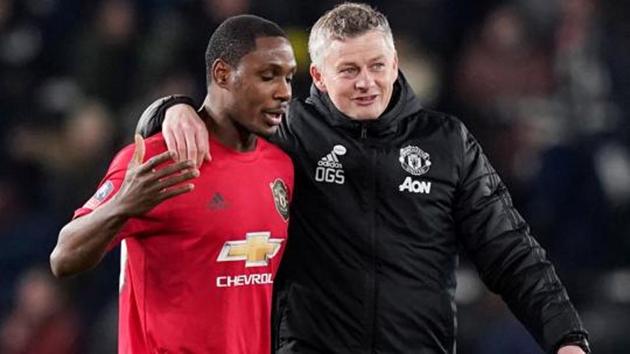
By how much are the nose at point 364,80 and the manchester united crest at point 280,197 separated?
411 millimetres

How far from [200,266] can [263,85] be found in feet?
1.98

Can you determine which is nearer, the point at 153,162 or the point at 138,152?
the point at 153,162

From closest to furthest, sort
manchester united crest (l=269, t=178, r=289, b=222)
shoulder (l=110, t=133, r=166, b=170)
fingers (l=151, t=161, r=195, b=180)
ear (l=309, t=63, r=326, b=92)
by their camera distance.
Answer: fingers (l=151, t=161, r=195, b=180) → shoulder (l=110, t=133, r=166, b=170) → manchester united crest (l=269, t=178, r=289, b=222) → ear (l=309, t=63, r=326, b=92)

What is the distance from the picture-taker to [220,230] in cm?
486

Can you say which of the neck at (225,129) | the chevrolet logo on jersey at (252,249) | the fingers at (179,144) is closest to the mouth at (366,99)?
the neck at (225,129)

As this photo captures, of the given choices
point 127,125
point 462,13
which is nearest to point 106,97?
point 127,125

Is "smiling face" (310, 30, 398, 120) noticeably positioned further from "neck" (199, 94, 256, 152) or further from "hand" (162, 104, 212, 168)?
"hand" (162, 104, 212, 168)

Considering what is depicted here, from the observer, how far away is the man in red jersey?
4820mm

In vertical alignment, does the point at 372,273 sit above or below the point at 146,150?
below

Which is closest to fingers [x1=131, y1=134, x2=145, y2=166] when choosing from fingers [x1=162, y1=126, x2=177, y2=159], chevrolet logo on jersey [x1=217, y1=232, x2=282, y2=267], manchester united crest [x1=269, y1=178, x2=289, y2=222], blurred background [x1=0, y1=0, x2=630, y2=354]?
fingers [x1=162, y1=126, x2=177, y2=159]

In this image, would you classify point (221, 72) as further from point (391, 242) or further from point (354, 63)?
point (391, 242)

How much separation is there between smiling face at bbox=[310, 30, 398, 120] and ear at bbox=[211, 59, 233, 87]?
0.40 metres

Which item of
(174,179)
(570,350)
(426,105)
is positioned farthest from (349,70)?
(426,105)

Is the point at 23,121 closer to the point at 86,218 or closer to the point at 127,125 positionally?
the point at 127,125
